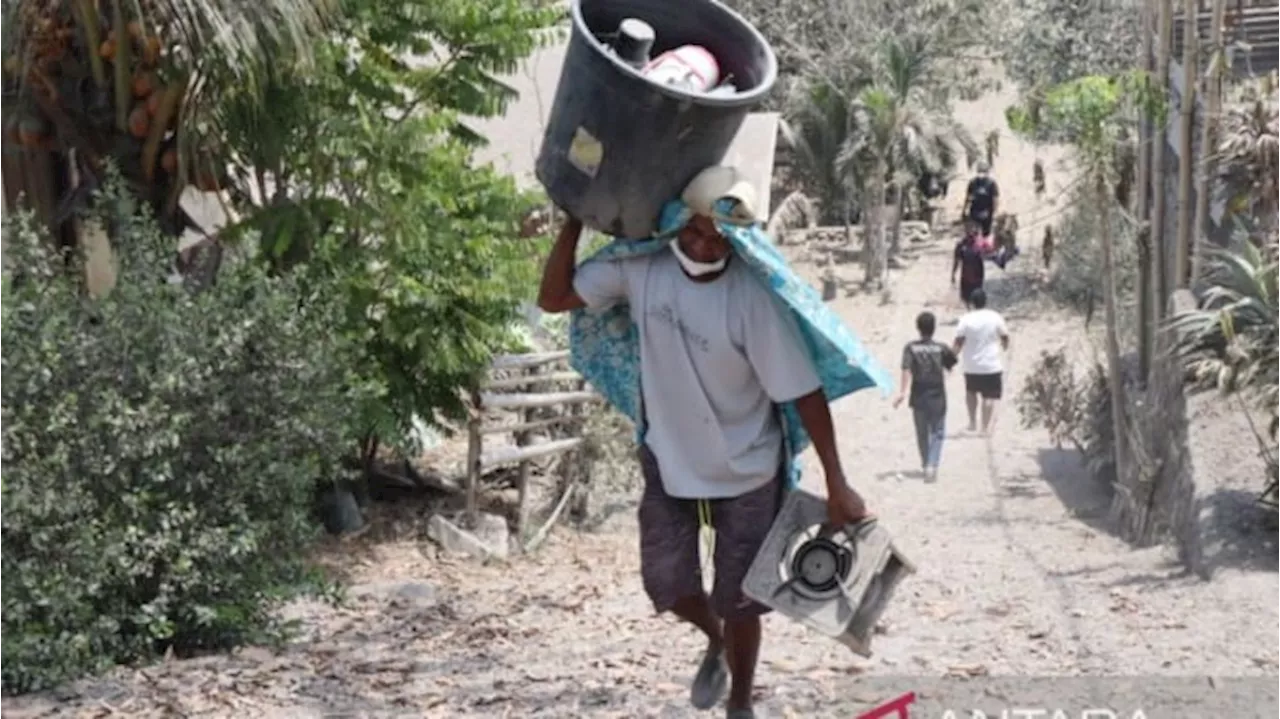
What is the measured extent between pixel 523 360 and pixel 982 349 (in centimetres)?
626

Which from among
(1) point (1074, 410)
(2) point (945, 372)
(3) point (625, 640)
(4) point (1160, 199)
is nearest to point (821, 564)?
(3) point (625, 640)

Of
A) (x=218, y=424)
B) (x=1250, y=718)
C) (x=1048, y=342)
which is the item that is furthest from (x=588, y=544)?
(x=1048, y=342)

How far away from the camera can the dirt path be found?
621cm

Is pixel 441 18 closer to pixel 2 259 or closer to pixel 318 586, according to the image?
pixel 2 259

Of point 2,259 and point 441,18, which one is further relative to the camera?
point 441,18

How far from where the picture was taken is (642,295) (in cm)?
520

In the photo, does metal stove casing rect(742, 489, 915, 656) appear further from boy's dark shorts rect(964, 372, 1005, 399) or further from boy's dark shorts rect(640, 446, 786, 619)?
boy's dark shorts rect(964, 372, 1005, 399)

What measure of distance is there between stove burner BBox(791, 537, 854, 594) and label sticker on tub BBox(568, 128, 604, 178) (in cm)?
Answer: 108

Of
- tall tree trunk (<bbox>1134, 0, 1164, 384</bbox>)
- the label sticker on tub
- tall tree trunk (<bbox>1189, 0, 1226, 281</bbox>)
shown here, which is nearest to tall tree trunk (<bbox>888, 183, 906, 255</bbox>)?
tall tree trunk (<bbox>1134, 0, 1164, 384</bbox>)

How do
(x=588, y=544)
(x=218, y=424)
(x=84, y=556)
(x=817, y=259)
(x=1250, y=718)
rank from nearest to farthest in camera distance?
(x=1250, y=718), (x=84, y=556), (x=218, y=424), (x=588, y=544), (x=817, y=259)

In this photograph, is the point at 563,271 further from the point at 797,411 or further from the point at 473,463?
the point at 473,463

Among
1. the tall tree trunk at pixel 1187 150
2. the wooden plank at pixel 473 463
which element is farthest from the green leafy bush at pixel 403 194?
the tall tree trunk at pixel 1187 150

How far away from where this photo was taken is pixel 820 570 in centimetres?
520

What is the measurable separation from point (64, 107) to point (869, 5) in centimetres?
2236
